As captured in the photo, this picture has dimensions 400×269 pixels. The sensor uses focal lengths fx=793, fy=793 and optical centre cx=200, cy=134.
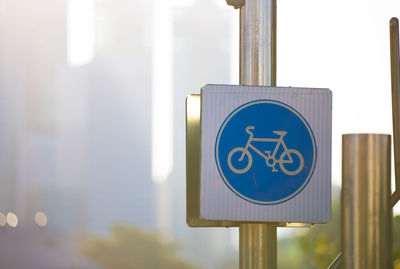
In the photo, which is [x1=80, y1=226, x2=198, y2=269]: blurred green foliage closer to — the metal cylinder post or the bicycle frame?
the bicycle frame

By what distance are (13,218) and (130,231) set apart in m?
3.57

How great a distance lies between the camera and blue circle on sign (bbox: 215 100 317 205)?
229 cm

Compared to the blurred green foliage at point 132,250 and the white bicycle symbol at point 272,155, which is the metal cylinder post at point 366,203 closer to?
the white bicycle symbol at point 272,155

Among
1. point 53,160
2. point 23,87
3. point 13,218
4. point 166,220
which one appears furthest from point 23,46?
point 166,220

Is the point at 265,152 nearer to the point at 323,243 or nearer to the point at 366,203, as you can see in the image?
the point at 366,203

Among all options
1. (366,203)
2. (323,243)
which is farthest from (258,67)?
(323,243)

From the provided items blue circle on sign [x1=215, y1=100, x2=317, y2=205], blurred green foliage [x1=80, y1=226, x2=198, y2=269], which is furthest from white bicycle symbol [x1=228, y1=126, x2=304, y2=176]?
blurred green foliage [x1=80, y1=226, x2=198, y2=269]

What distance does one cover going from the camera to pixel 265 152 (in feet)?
7.53

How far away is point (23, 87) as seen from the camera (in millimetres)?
20625

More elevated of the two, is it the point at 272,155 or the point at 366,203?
the point at 272,155

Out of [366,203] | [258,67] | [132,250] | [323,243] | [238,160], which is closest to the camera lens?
[366,203]

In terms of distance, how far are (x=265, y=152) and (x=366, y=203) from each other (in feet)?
1.39

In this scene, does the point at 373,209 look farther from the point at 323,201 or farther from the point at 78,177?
the point at 78,177

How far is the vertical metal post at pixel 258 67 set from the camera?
254 centimetres
